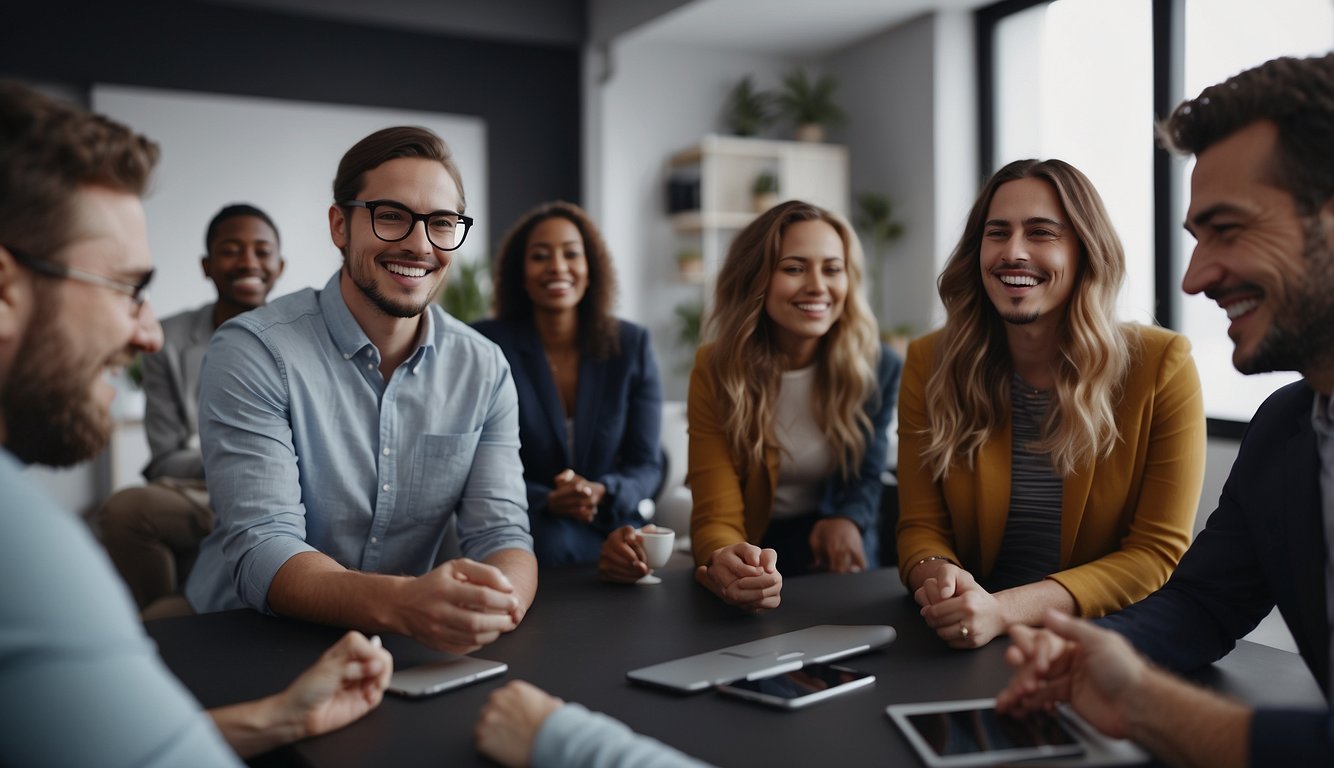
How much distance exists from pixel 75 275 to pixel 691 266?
5.27 metres

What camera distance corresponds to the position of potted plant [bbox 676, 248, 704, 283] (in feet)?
20.2

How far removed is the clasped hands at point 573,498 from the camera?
246 centimetres

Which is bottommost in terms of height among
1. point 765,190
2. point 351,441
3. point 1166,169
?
point 351,441

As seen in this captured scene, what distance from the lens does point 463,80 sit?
605 cm

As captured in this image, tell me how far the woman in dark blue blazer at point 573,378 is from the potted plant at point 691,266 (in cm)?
309

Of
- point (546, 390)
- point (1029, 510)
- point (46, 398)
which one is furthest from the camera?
point (546, 390)

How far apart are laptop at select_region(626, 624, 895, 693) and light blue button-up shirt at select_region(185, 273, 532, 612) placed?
24.7 inches

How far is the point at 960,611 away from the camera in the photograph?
1378 millimetres

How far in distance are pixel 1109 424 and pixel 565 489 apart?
1238 mm

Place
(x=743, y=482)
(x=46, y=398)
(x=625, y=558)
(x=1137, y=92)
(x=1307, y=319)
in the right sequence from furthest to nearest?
(x=1137, y=92) → (x=743, y=482) → (x=625, y=558) → (x=1307, y=319) → (x=46, y=398)

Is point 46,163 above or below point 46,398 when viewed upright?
above

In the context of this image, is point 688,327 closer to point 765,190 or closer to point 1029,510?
point 765,190

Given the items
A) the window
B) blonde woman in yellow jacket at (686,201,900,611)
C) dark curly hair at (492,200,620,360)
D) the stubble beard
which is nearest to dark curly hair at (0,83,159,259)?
the stubble beard

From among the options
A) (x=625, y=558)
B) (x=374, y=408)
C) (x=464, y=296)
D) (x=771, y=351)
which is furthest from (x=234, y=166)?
(x=625, y=558)
